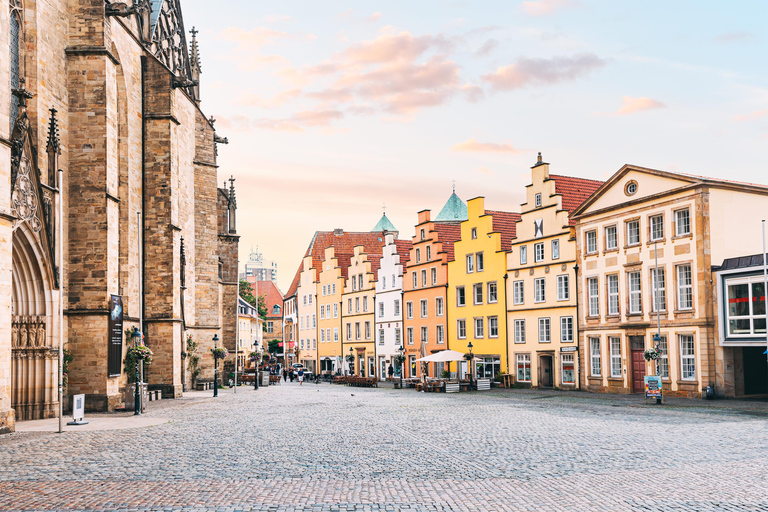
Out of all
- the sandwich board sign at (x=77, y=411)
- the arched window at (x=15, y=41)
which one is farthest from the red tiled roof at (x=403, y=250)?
the sandwich board sign at (x=77, y=411)

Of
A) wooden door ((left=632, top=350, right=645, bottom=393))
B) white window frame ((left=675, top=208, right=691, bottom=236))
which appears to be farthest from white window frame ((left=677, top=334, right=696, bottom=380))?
white window frame ((left=675, top=208, right=691, bottom=236))

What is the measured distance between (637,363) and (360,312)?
113 ft

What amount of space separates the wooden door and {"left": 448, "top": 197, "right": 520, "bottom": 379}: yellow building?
10.3 metres

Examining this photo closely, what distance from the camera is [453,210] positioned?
8769cm

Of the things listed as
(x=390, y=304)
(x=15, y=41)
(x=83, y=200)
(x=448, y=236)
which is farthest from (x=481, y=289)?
(x=15, y=41)

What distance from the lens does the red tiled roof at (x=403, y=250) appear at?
206ft

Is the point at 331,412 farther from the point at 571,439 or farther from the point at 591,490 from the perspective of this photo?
the point at 591,490

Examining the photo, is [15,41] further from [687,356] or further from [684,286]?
[687,356]

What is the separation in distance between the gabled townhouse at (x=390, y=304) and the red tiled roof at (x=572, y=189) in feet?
59.1

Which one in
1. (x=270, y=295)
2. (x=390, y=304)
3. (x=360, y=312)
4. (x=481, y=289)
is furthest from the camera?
(x=270, y=295)

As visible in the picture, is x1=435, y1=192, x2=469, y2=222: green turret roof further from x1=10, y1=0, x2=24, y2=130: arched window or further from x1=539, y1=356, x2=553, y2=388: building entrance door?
x1=10, y1=0, x2=24, y2=130: arched window

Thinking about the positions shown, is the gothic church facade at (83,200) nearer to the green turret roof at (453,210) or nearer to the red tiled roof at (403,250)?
the red tiled roof at (403,250)

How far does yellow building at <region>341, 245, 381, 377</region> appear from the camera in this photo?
66750mm

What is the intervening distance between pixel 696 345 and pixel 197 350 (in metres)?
→ 25.5
